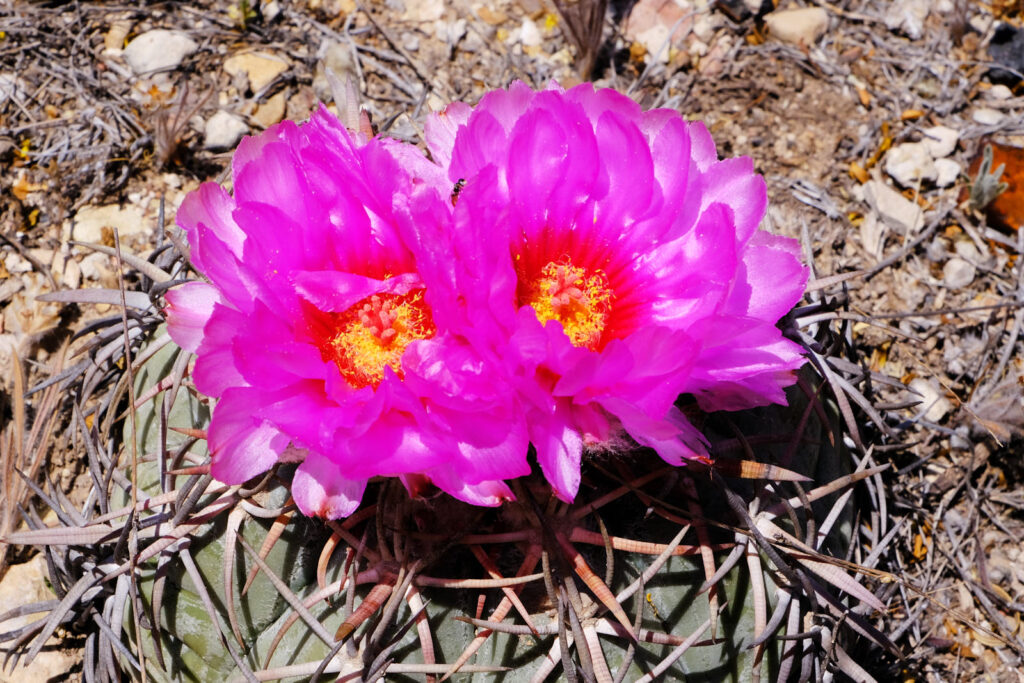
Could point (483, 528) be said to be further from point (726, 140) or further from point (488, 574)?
point (726, 140)

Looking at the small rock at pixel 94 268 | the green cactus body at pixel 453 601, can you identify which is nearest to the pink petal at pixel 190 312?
the green cactus body at pixel 453 601

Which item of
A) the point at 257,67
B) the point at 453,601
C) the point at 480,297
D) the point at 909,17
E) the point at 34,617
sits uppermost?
the point at 480,297

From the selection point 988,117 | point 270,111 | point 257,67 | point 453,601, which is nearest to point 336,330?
point 453,601

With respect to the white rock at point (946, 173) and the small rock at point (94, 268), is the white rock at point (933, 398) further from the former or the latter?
the small rock at point (94, 268)

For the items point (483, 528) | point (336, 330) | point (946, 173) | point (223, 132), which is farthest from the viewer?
point (946, 173)

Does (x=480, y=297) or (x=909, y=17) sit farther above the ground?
(x=480, y=297)

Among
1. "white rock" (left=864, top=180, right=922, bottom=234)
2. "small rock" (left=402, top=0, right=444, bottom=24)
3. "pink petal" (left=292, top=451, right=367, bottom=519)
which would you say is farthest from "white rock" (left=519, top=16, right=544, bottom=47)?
"pink petal" (left=292, top=451, right=367, bottom=519)
